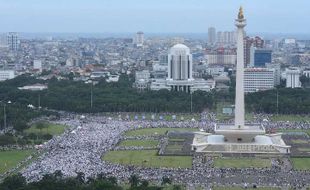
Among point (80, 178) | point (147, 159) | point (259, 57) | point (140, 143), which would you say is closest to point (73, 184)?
point (80, 178)

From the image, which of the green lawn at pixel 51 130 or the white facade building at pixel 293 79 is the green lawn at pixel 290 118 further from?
the white facade building at pixel 293 79

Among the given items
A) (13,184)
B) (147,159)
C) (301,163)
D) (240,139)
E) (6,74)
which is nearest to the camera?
(13,184)

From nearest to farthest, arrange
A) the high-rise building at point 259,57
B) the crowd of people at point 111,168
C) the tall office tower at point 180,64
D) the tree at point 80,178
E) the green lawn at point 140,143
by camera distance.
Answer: the tree at point 80,178
the crowd of people at point 111,168
the green lawn at point 140,143
the tall office tower at point 180,64
the high-rise building at point 259,57

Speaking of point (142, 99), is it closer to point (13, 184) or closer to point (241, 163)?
point (241, 163)

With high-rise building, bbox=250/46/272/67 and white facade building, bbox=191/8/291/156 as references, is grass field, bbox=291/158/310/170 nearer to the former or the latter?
white facade building, bbox=191/8/291/156

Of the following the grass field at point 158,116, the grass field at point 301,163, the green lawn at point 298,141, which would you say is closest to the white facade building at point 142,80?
the grass field at point 158,116

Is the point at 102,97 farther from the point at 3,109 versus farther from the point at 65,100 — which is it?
the point at 3,109

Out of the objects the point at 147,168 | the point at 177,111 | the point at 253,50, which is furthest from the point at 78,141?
the point at 253,50

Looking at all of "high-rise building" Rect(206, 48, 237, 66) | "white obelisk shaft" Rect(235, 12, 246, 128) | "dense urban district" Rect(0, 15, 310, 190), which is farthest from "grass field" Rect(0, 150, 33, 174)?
"high-rise building" Rect(206, 48, 237, 66)
